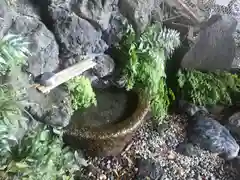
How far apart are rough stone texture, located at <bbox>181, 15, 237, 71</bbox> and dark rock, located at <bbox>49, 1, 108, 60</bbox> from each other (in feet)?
3.71

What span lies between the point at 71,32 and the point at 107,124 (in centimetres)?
83

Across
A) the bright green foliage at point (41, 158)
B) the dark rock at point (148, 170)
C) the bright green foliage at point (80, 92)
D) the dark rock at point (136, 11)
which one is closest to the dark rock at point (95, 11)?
the dark rock at point (136, 11)

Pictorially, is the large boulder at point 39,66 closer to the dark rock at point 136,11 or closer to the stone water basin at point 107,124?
the stone water basin at point 107,124

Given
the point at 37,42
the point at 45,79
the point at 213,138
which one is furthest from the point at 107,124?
the point at 213,138

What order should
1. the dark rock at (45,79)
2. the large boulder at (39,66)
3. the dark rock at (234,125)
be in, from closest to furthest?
the large boulder at (39,66) → the dark rock at (45,79) → the dark rock at (234,125)

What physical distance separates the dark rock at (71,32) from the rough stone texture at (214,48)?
113 cm

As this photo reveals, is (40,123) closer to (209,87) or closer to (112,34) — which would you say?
(112,34)

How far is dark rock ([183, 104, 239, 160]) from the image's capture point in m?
3.48

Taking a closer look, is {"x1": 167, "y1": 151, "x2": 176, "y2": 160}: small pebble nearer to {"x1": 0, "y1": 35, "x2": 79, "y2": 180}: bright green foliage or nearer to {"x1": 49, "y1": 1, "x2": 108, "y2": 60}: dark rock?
{"x1": 0, "y1": 35, "x2": 79, "y2": 180}: bright green foliage

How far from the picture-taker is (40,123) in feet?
9.48

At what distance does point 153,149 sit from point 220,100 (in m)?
0.97

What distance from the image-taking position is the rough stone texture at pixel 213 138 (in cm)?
348

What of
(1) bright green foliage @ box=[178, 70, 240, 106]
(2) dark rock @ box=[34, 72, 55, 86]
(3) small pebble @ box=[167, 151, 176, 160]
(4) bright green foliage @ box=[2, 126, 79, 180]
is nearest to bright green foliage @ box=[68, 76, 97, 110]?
(2) dark rock @ box=[34, 72, 55, 86]

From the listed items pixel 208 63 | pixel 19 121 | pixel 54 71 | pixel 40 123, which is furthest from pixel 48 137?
pixel 208 63
